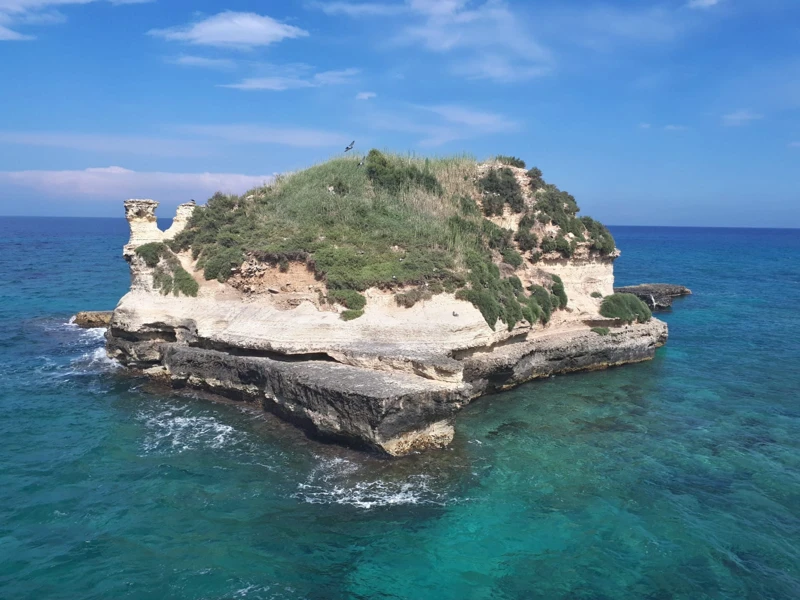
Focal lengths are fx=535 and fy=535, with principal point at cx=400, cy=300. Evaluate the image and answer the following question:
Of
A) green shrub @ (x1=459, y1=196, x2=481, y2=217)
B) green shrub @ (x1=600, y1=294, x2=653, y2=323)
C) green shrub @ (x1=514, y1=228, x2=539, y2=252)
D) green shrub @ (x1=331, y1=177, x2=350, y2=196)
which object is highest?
green shrub @ (x1=331, y1=177, x2=350, y2=196)

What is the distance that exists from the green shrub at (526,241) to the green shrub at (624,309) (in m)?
4.93

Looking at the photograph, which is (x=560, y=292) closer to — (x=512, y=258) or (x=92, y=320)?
(x=512, y=258)

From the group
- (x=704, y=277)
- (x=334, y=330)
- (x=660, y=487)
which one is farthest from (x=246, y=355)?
(x=704, y=277)

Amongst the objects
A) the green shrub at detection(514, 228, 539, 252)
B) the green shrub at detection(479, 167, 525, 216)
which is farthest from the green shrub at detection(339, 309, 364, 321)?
the green shrub at detection(479, 167, 525, 216)

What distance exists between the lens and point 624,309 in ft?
94.6

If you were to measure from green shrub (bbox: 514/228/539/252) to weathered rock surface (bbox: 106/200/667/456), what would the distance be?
1403 millimetres

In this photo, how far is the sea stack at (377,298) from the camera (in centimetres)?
1820

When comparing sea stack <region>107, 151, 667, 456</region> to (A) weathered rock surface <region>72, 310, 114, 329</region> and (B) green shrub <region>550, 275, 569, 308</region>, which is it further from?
(A) weathered rock surface <region>72, 310, 114, 329</region>

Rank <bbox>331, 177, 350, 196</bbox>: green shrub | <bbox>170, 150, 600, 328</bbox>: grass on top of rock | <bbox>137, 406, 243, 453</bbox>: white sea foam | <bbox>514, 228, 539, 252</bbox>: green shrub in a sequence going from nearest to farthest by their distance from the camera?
<bbox>137, 406, 243, 453</bbox>: white sea foam
<bbox>170, 150, 600, 328</bbox>: grass on top of rock
<bbox>514, 228, 539, 252</bbox>: green shrub
<bbox>331, 177, 350, 196</bbox>: green shrub

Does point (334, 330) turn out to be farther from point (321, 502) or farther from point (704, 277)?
point (704, 277)

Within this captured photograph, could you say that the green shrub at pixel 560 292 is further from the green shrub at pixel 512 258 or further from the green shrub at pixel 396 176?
the green shrub at pixel 396 176

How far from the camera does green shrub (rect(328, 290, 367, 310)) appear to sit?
71.9 ft

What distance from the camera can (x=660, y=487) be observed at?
15.4 m

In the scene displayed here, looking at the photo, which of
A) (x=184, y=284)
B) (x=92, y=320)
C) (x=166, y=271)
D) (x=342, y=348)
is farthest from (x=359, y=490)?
(x=92, y=320)
